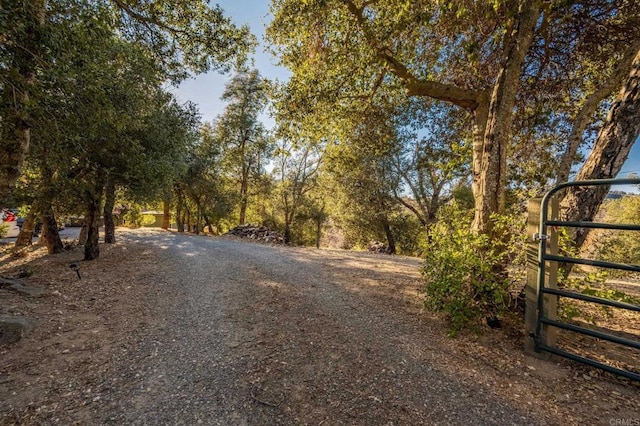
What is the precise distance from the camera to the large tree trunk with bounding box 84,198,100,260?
24.9 feet

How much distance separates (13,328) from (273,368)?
3266mm

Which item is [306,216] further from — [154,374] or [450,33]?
[154,374]

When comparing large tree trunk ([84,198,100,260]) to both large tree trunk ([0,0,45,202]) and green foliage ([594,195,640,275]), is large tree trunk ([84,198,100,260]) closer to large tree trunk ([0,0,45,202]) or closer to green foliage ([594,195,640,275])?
large tree trunk ([0,0,45,202])

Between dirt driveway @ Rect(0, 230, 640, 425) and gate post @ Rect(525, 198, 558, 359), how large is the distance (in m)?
0.25

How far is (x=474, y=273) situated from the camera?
345cm

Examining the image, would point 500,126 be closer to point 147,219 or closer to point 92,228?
point 92,228

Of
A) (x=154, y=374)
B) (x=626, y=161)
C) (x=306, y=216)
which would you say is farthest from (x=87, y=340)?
(x=306, y=216)

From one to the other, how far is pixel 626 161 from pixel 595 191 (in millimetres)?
610

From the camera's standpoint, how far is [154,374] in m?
2.75

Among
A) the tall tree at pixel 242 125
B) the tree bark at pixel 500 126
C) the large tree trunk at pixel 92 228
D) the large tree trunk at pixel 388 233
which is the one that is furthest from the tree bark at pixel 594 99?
the tall tree at pixel 242 125

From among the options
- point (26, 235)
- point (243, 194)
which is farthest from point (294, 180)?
point (26, 235)

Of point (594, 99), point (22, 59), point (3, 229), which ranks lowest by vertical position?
point (3, 229)

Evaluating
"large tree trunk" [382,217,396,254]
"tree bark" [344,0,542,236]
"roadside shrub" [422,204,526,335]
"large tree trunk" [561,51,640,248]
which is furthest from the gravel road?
"large tree trunk" [382,217,396,254]

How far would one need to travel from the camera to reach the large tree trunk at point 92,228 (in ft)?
24.9
